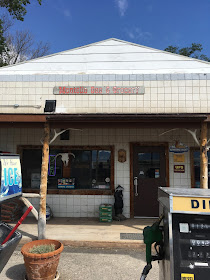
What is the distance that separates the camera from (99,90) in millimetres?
7234

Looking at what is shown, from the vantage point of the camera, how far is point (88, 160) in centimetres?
767

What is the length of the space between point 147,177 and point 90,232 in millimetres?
2603

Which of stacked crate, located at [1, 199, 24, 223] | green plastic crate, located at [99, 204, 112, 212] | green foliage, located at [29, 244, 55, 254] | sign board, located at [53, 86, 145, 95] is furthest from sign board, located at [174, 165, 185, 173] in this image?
stacked crate, located at [1, 199, 24, 223]

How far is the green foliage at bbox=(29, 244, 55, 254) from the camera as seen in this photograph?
12.6ft

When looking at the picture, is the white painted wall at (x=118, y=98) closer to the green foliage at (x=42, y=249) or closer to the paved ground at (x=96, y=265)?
the paved ground at (x=96, y=265)

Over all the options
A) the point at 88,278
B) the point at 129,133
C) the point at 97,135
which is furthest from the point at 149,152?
→ the point at 88,278

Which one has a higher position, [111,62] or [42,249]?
[111,62]

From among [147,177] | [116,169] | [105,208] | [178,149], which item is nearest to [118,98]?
[116,169]

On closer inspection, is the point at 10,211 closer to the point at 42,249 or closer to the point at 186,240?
the point at 42,249

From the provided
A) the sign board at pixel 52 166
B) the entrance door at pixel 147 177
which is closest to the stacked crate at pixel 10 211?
the sign board at pixel 52 166

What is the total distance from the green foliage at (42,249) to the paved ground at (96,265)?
0.62m

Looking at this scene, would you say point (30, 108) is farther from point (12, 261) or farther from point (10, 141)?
point (12, 261)

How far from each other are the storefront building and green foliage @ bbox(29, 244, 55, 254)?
3488 mm

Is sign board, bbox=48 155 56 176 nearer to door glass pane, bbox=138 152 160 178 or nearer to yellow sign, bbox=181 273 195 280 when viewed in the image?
door glass pane, bbox=138 152 160 178
